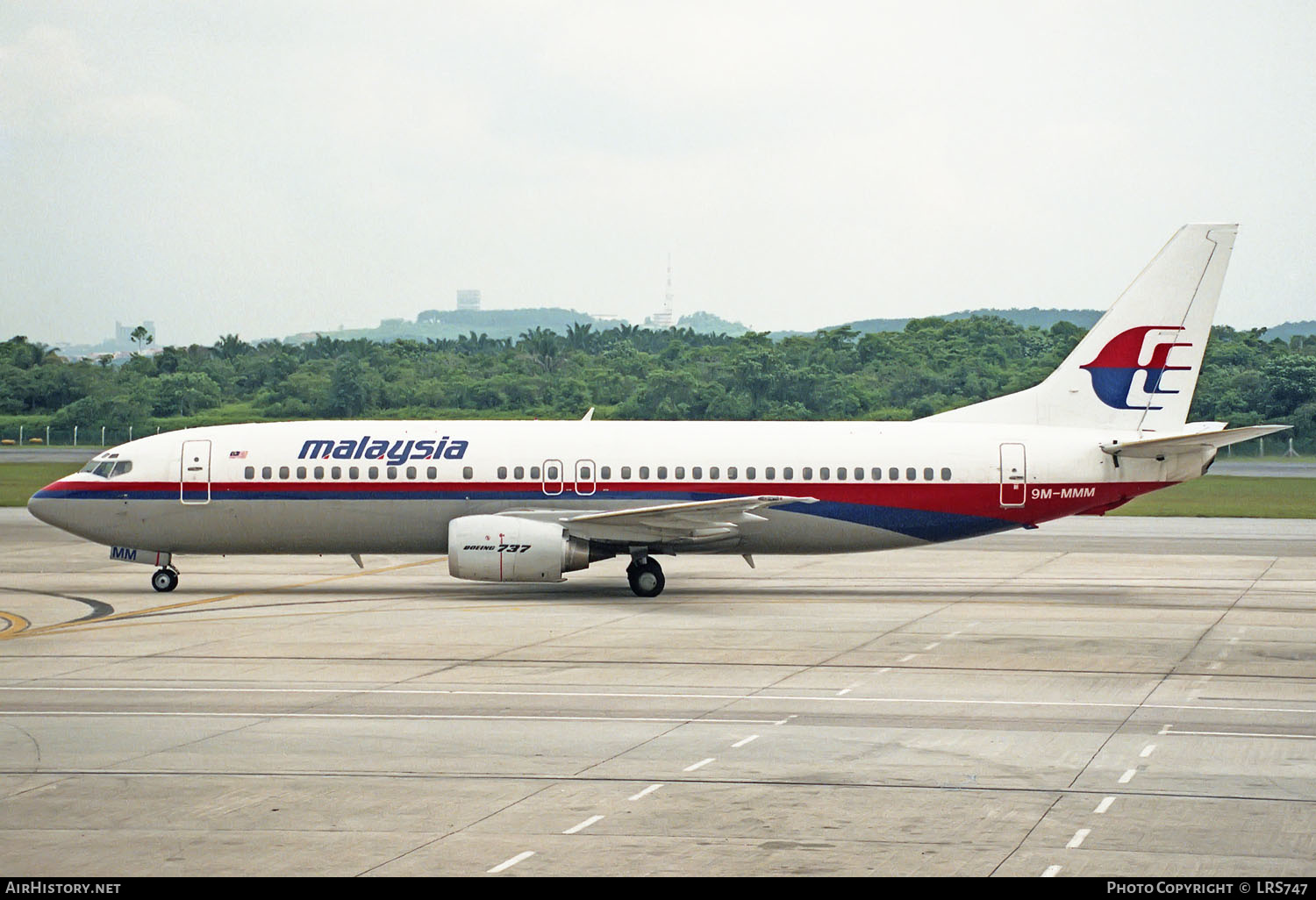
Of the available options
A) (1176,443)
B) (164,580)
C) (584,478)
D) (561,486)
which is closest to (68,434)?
(164,580)

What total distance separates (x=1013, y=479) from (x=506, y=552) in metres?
11.5

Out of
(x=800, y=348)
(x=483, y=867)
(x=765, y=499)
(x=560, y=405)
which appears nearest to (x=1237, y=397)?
(x=800, y=348)

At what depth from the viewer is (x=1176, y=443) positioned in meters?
32.7

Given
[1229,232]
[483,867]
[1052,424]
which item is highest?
[1229,232]

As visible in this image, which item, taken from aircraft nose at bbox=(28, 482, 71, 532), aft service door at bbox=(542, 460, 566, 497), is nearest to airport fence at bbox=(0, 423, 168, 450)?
aircraft nose at bbox=(28, 482, 71, 532)

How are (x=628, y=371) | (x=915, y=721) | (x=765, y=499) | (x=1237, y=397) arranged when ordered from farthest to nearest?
(x=628, y=371), (x=1237, y=397), (x=765, y=499), (x=915, y=721)

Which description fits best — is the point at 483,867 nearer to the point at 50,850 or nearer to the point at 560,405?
the point at 50,850

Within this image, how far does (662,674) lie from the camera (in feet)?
77.1

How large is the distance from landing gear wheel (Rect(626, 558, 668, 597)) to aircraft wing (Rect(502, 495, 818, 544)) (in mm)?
617

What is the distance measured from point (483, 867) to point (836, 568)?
2868cm

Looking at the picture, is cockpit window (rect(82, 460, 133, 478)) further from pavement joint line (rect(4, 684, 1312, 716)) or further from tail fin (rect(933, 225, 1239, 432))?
tail fin (rect(933, 225, 1239, 432))

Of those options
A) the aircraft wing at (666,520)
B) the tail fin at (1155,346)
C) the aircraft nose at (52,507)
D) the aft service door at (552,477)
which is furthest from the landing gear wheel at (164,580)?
the tail fin at (1155,346)

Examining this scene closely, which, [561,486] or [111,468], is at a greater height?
[111,468]

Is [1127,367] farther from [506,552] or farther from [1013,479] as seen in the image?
[506,552]
